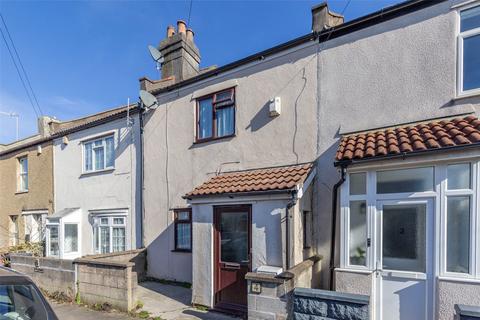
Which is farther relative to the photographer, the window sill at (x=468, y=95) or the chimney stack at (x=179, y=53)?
the chimney stack at (x=179, y=53)

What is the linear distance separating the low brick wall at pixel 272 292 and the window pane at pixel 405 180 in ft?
7.38

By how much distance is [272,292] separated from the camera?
5258mm

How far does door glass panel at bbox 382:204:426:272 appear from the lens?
498cm

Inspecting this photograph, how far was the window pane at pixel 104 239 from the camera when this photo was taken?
12.0 m

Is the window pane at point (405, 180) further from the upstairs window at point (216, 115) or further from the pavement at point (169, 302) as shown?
the upstairs window at point (216, 115)

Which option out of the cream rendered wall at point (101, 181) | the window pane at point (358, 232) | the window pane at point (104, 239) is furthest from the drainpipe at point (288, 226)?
the window pane at point (104, 239)

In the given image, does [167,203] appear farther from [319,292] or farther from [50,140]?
[50,140]

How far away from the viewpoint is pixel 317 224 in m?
6.92

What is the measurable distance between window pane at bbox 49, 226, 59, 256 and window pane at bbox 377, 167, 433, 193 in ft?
44.0

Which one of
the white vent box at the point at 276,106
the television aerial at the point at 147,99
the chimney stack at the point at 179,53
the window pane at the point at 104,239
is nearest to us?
the white vent box at the point at 276,106

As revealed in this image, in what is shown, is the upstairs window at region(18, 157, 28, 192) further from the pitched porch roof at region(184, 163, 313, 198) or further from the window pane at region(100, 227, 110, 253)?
the pitched porch roof at region(184, 163, 313, 198)

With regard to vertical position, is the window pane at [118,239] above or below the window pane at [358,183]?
below

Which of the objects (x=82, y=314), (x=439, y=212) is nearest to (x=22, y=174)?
(x=82, y=314)

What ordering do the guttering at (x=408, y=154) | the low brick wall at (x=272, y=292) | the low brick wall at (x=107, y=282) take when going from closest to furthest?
the guttering at (x=408, y=154) < the low brick wall at (x=272, y=292) < the low brick wall at (x=107, y=282)
